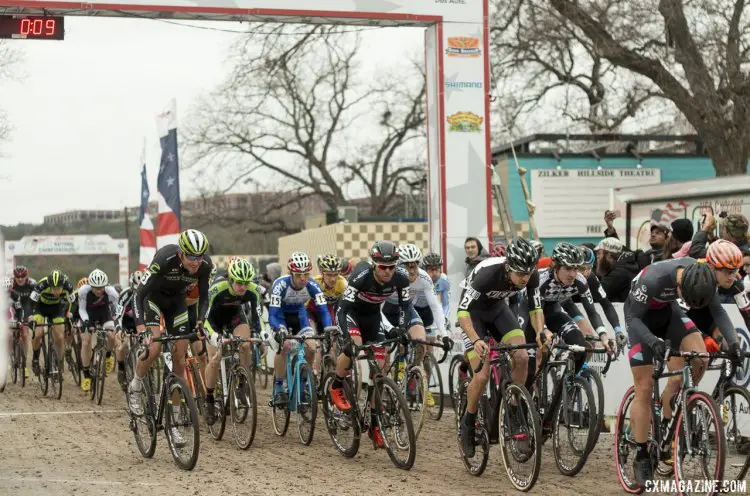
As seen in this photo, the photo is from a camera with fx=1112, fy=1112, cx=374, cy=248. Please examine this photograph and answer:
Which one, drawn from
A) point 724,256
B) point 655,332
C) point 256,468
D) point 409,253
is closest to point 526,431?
point 655,332

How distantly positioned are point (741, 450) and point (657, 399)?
1.23 meters

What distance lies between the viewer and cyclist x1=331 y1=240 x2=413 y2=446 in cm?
995

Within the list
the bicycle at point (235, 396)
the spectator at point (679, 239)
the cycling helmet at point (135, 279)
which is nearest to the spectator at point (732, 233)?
the spectator at point (679, 239)

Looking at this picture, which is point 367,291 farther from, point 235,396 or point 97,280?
point 97,280

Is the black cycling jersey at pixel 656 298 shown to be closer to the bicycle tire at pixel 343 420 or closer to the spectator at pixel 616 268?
the bicycle tire at pixel 343 420

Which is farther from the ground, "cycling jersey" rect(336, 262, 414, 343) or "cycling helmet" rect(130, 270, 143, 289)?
"cycling helmet" rect(130, 270, 143, 289)

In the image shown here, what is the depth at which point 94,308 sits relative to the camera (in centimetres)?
1717

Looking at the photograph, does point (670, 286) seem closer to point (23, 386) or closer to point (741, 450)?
point (741, 450)

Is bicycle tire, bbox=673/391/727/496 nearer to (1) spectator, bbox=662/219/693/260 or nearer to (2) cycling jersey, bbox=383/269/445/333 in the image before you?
(1) spectator, bbox=662/219/693/260

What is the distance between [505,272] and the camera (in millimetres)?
9070

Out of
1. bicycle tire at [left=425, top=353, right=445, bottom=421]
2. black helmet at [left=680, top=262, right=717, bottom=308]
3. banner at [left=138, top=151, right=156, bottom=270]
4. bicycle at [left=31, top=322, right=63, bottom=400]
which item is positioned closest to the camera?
black helmet at [left=680, top=262, right=717, bottom=308]

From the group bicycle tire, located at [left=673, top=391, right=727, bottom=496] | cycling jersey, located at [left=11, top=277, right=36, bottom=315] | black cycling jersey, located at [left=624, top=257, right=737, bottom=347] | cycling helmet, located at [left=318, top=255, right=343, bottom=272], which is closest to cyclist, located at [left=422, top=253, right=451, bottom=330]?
cycling helmet, located at [left=318, top=255, right=343, bottom=272]

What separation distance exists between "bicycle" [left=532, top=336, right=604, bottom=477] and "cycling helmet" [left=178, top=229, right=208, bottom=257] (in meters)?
3.22

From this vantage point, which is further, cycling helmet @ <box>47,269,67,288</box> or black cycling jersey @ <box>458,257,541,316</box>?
cycling helmet @ <box>47,269,67,288</box>
